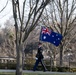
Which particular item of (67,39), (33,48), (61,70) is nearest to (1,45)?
(33,48)

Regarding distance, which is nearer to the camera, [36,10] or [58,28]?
[36,10]

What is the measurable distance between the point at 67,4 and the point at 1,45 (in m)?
30.9

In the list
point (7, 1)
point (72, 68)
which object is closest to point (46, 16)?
point (72, 68)

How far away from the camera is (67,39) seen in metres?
34.8

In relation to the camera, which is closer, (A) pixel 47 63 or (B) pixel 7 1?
(B) pixel 7 1

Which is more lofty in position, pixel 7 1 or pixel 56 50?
pixel 7 1

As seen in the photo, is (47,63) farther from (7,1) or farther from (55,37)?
(7,1)

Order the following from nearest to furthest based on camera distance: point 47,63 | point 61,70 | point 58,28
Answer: point 61,70
point 47,63
point 58,28

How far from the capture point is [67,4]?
100ft

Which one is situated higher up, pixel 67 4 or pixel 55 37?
pixel 67 4

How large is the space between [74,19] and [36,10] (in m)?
16.3

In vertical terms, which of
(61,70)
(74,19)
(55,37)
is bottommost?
(61,70)

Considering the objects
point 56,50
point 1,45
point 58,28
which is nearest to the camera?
point 58,28

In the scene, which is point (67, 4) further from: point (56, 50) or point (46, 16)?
point (56, 50)
